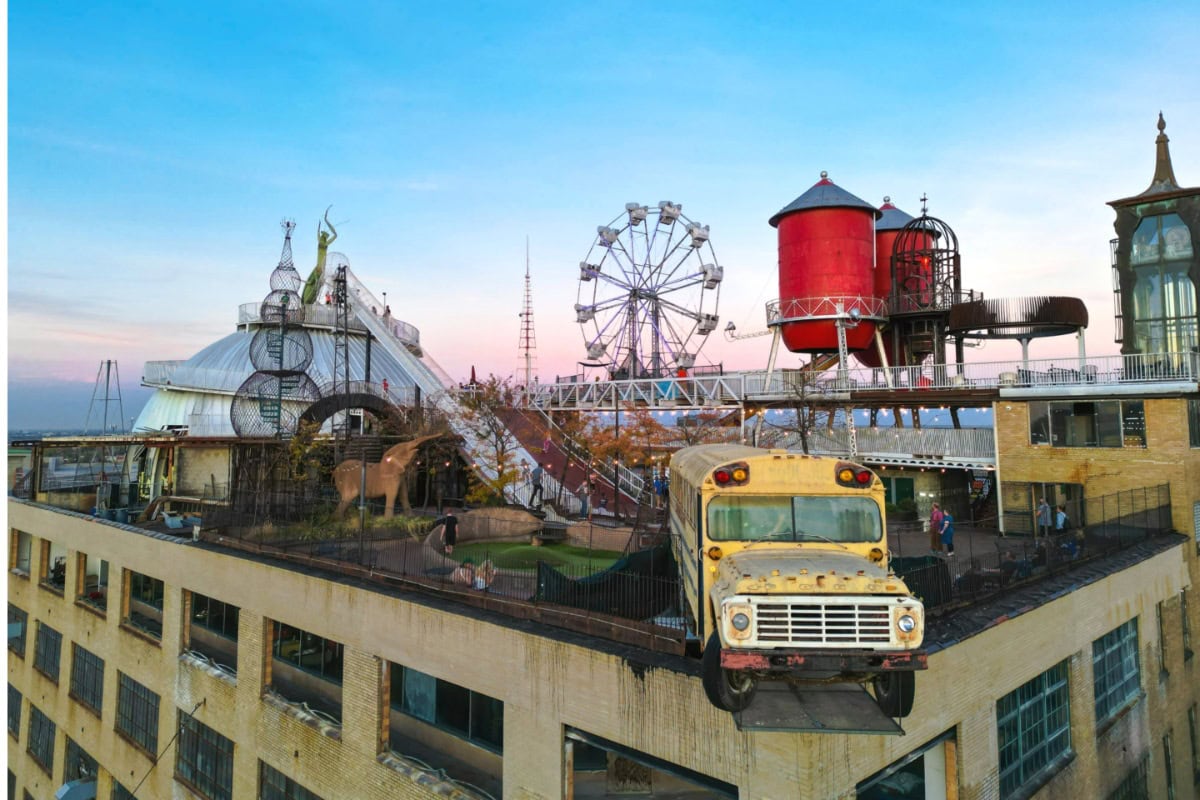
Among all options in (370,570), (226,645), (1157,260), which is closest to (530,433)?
(226,645)

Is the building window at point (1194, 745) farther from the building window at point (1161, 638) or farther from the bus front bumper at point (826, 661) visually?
the bus front bumper at point (826, 661)

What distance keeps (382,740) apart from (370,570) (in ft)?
13.0

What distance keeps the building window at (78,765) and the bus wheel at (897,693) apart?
31.1 metres

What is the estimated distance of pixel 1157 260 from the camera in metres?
32.7

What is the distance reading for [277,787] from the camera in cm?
2041

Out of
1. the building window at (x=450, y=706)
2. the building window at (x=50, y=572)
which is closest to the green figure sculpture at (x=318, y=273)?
the building window at (x=50, y=572)

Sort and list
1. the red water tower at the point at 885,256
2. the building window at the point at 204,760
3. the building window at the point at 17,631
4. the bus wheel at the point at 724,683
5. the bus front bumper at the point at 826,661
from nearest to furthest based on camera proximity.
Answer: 1. the bus front bumper at the point at 826,661
2. the bus wheel at the point at 724,683
3. the building window at the point at 204,760
4. the building window at the point at 17,631
5. the red water tower at the point at 885,256

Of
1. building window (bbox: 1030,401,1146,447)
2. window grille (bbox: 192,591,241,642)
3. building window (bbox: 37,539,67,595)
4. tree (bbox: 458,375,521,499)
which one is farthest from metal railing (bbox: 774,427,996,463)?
building window (bbox: 37,539,67,595)

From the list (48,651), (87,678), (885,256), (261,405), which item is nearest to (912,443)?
(885,256)

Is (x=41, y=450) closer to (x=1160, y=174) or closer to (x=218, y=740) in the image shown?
(x=218, y=740)

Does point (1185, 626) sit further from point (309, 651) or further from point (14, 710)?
point (14, 710)

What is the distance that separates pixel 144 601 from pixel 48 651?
996cm

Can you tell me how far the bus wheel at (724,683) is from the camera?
10.2 meters

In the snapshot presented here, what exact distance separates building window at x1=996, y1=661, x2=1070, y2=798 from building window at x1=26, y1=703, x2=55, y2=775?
119 feet
